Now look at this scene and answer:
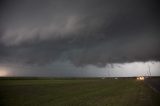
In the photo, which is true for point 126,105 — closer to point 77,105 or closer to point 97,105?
point 97,105

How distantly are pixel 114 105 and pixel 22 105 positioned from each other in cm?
1304

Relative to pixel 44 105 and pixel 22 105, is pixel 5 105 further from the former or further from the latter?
pixel 44 105

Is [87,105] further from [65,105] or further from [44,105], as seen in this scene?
[44,105]

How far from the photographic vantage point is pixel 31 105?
3103 centimetres

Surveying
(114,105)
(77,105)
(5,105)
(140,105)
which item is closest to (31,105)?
(5,105)

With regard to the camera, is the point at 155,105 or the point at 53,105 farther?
the point at 53,105

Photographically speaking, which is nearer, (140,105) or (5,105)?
(140,105)

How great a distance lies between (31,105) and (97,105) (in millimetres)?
9318

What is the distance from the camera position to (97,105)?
30438 mm

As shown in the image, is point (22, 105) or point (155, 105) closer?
point (155, 105)

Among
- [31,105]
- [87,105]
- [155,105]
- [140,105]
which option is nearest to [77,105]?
[87,105]

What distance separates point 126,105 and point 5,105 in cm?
1711

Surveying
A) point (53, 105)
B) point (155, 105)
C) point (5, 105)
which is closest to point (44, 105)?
point (53, 105)

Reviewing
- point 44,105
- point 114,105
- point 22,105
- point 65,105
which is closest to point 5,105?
point 22,105
